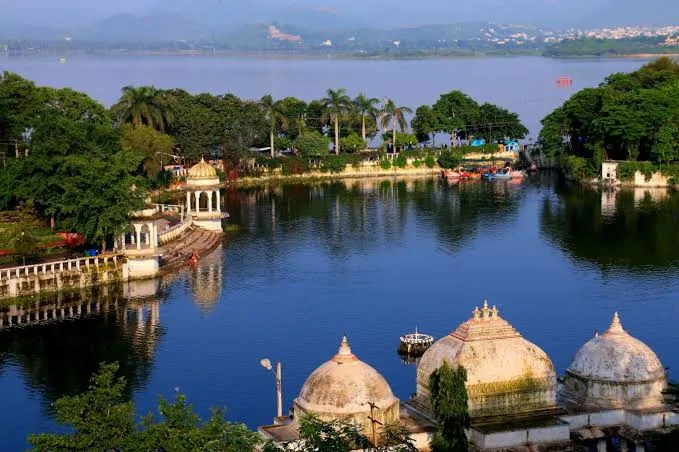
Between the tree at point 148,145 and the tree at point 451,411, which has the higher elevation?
→ the tree at point 148,145

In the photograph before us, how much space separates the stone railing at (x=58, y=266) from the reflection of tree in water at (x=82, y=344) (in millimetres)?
1584

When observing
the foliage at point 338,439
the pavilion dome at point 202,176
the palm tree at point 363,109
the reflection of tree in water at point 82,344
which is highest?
the palm tree at point 363,109

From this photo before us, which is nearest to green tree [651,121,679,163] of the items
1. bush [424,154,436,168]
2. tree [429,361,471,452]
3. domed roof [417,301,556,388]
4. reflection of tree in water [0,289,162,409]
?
bush [424,154,436,168]

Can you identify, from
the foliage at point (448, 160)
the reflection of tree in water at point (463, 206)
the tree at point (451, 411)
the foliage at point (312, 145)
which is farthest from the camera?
the foliage at point (448, 160)

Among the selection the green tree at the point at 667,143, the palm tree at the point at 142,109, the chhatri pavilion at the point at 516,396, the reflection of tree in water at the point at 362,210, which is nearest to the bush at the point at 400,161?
the reflection of tree in water at the point at 362,210

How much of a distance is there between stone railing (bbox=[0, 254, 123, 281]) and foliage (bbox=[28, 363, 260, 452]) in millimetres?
26111

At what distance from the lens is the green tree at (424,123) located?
110812 mm

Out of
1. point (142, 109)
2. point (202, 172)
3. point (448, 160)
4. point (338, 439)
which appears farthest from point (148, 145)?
point (338, 439)

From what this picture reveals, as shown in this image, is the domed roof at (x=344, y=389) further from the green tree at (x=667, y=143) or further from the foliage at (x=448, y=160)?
the foliage at (x=448, y=160)

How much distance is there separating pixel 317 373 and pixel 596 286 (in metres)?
Answer: 29.1

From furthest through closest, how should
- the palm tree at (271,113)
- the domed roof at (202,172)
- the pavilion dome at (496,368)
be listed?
the palm tree at (271,113) → the domed roof at (202,172) → the pavilion dome at (496,368)

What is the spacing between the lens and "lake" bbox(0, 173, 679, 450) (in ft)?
140

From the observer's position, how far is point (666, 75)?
104625 millimetres

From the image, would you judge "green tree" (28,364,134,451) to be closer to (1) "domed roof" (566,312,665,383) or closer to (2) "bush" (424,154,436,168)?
(1) "domed roof" (566,312,665,383)
